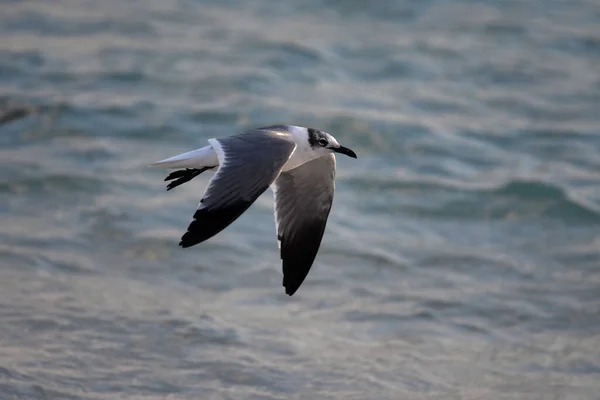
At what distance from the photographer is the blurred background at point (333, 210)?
604cm

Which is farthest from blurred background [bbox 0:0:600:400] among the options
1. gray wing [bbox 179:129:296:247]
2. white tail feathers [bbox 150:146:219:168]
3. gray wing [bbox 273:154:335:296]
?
gray wing [bbox 179:129:296:247]

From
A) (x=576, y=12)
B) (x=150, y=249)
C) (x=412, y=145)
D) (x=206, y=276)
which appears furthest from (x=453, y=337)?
(x=576, y=12)

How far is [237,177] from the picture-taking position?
4.71 metres

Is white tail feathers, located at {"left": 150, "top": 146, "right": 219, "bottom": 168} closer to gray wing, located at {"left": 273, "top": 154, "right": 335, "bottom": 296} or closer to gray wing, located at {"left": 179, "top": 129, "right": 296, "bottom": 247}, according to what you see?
gray wing, located at {"left": 179, "top": 129, "right": 296, "bottom": 247}

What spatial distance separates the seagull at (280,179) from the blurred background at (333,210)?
800 mm

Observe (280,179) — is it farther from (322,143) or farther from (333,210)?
(333,210)

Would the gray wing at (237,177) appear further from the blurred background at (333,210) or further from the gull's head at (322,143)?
the blurred background at (333,210)

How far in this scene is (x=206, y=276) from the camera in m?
7.23

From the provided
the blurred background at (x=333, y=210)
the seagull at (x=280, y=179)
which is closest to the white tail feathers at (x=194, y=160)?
the seagull at (x=280, y=179)

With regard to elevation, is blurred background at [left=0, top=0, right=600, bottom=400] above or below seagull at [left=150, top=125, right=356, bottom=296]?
below

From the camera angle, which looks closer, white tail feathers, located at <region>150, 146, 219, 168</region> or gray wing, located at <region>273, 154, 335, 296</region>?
white tail feathers, located at <region>150, 146, 219, 168</region>

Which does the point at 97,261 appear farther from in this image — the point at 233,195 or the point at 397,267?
the point at 233,195

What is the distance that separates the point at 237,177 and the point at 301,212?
0.95 meters

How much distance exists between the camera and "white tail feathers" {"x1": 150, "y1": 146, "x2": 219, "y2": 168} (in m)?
5.05
